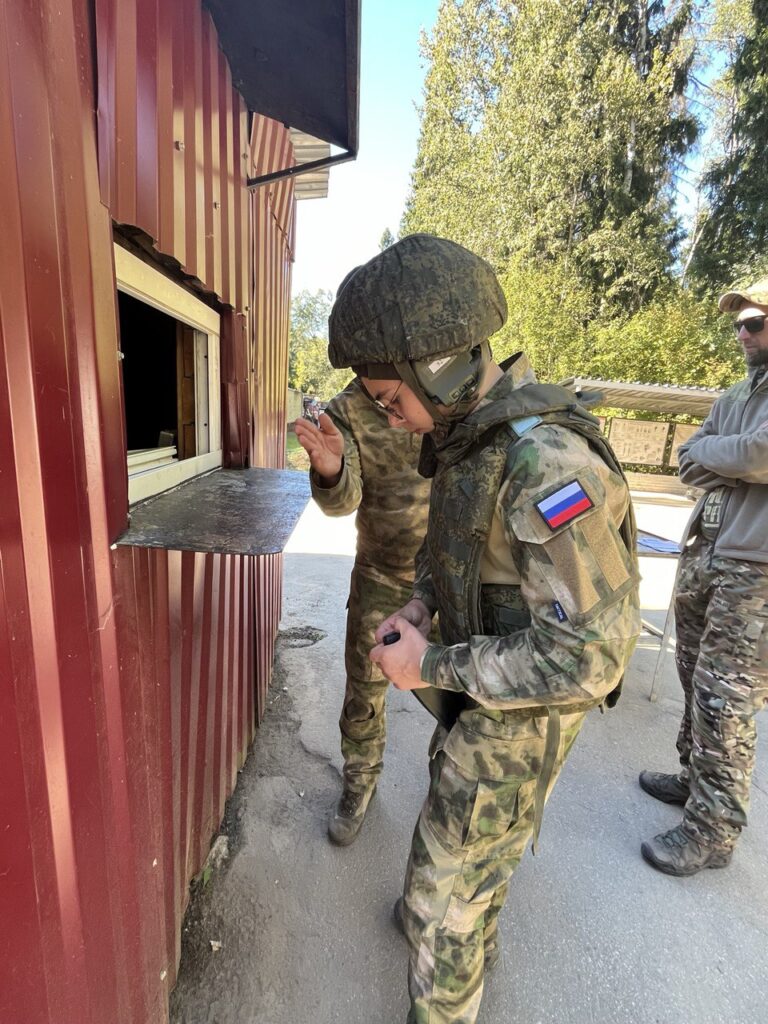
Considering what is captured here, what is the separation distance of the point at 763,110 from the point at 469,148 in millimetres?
10354

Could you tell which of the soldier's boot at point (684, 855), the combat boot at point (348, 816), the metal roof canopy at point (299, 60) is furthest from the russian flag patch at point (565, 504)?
the soldier's boot at point (684, 855)

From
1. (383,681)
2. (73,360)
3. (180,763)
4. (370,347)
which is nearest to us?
(73,360)

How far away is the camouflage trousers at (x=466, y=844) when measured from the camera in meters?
1.31

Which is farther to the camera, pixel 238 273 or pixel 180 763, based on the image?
pixel 238 273

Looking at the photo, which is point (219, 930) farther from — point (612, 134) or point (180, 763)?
point (612, 134)

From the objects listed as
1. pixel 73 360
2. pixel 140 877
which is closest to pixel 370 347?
pixel 73 360

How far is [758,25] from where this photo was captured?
58.5 ft

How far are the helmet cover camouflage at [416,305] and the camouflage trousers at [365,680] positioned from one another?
51.9 inches

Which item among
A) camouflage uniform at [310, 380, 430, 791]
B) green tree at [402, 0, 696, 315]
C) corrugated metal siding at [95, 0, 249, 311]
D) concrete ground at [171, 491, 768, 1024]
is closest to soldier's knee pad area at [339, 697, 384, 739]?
camouflage uniform at [310, 380, 430, 791]

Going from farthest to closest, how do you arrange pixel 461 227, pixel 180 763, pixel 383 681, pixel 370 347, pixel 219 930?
pixel 461 227
pixel 383 681
pixel 219 930
pixel 180 763
pixel 370 347

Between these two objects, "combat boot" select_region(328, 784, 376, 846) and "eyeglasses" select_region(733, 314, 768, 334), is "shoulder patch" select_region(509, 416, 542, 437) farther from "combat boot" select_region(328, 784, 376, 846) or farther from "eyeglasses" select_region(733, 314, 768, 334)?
"combat boot" select_region(328, 784, 376, 846)

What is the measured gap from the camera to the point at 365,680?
2.40 metres

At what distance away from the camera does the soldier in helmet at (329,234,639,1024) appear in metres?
1.08

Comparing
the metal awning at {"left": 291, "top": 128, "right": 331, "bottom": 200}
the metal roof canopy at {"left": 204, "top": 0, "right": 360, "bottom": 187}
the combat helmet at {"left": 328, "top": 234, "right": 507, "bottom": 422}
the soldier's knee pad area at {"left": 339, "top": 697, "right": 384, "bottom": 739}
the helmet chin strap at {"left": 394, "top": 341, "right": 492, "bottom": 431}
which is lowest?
the soldier's knee pad area at {"left": 339, "top": 697, "right": 384, "bottom": 739}
